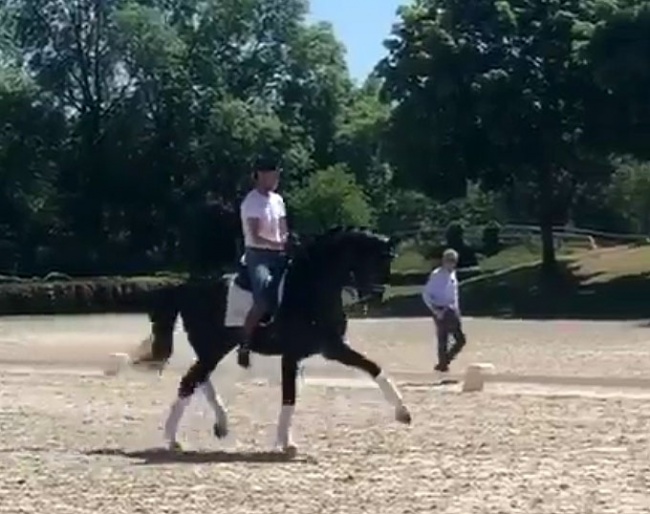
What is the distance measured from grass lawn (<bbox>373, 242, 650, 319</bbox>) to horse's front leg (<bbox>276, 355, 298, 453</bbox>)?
34772 millimetres

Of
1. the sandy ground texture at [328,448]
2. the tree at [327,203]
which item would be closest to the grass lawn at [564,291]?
the tree at [327,203]

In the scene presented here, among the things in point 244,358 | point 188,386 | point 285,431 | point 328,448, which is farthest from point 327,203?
point 285,431

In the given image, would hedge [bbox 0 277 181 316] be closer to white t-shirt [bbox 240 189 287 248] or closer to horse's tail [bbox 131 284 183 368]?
horse's tail [bbox 131 284 183 368]

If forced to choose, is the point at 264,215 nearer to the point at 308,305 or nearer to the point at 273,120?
the point at 308,305

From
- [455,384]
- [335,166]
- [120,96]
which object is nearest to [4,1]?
[120,96]

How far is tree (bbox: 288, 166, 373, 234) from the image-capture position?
76.4m

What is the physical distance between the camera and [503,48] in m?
62.2

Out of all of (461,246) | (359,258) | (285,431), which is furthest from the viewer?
(461,246)

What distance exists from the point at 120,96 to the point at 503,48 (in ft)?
79.8

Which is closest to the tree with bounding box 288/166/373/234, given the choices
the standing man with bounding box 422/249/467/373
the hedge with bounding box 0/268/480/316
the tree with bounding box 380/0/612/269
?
the tree with bounding box 380/0/612/269

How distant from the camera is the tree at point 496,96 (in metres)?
59.4

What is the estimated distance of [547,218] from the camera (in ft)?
202

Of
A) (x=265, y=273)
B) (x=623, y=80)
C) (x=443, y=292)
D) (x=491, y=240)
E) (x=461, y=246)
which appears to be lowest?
(x=443, y=292)

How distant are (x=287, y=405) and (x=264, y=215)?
1572 mm
